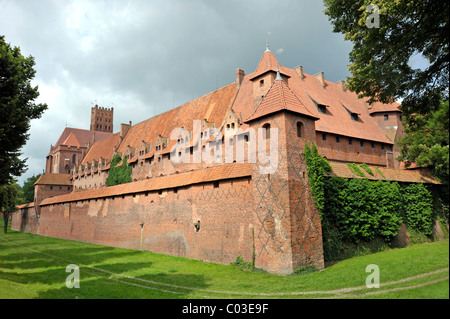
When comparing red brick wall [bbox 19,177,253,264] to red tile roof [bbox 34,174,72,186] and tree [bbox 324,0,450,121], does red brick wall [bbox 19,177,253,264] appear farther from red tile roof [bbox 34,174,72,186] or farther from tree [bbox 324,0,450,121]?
red tile roof [bbox 34,174,72,186]

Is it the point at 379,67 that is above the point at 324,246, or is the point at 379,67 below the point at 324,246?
above

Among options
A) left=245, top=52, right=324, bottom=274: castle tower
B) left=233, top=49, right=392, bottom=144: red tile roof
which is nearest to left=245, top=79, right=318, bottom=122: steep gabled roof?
left=245, top=52, right=324, bottom=274: castle tower

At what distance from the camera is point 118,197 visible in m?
28.6

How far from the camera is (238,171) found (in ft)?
57.7

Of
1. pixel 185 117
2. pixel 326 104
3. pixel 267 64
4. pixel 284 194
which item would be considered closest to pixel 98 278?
pixel 284 194

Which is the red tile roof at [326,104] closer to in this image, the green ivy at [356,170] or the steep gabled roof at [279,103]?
the green ivy at [356,170]

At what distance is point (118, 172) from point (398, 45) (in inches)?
1338

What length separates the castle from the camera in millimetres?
15414

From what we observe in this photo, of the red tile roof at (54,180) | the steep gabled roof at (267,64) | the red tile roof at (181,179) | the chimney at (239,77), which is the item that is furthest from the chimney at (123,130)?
the steep gabled roof at (267,64)

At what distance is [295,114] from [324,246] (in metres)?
6.96

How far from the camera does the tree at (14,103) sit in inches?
552
